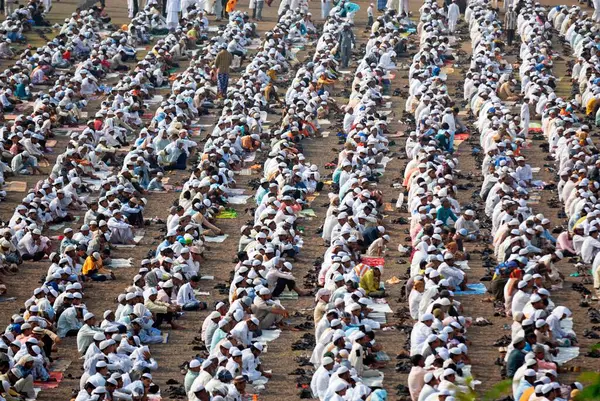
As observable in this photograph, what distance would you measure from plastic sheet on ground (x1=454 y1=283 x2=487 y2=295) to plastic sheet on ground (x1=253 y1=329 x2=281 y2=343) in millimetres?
3616

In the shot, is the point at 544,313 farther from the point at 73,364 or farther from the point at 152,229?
the point at 152,229

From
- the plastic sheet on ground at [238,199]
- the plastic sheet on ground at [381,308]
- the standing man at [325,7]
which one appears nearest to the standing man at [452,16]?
the standing man at [325,7]

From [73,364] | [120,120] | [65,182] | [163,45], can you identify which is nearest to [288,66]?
[163,45]

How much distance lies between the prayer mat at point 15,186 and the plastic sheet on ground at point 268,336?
10.2m

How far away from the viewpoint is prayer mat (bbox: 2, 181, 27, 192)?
1273 inches

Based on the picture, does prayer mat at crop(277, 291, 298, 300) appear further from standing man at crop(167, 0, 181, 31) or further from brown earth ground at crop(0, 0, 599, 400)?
standing man at crop(167, 0, 181, 31)

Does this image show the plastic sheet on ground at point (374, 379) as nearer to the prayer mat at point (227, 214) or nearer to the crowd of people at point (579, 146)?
the crowd of people at point (579, 146)

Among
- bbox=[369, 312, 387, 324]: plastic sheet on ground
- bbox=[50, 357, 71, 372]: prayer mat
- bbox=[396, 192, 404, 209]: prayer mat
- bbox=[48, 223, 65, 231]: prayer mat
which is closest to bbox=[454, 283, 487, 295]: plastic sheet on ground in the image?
bbox=[369, 312, 387, 324]: plastic sheet on ground

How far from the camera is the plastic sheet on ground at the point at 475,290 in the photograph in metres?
25.8

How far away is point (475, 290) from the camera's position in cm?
2602

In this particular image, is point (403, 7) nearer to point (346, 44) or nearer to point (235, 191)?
point (346, 44)

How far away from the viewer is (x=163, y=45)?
43156mm

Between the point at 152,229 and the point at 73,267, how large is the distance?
3686 mm

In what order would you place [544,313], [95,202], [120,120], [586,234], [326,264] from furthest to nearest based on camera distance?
[120,120]
[95,202]
[586,234]
[326,264]
[544,313]
